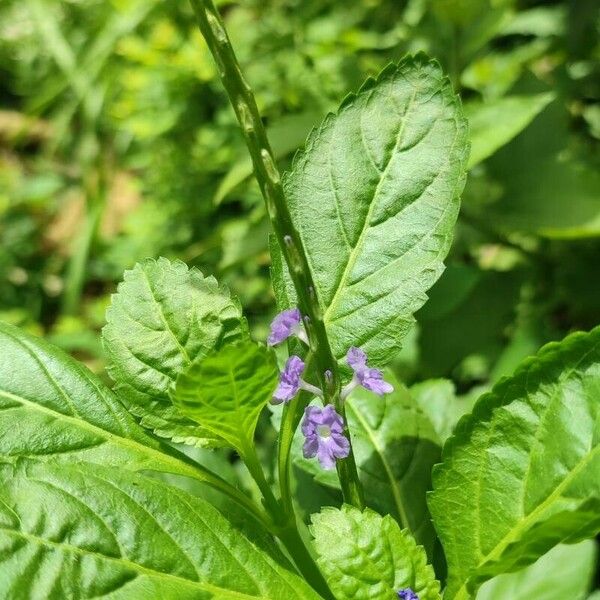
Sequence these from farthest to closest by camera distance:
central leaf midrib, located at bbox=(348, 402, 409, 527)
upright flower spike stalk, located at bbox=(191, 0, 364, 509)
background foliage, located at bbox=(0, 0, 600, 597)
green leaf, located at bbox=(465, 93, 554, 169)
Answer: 1. background foliage, located at bbox=(0, 0, 600, 597)
2. green leaf, located at bbox=(465, 93, 554, 169)
3. central leaf midrib, located at bbox=(348, 402, 409, 527)
4. upright flower spike stalk, located at bbox=(191, 0, 364, 509)

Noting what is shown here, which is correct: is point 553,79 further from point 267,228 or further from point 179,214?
point 179,214

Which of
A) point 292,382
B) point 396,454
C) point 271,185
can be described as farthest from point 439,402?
point 271,185

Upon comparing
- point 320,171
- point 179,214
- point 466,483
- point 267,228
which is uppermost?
point 179,214

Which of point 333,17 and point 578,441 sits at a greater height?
point 333,17

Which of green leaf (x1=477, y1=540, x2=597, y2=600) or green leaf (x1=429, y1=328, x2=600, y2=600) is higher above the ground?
green leaf (x1=429, y1=328, x2=600, y2=600)

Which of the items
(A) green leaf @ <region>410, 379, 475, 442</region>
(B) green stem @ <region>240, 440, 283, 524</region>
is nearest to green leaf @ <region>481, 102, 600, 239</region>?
(A) green leaf @ <region>410, 379, 475, 442</region>

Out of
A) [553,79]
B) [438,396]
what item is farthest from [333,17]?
[438,396]

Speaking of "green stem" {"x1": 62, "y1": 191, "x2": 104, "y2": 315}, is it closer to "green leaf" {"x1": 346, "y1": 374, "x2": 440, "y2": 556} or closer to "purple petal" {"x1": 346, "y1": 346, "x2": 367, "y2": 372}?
"green leaf" {"x1": 346, "y1": 374, "x2": 440, "y2": 556}
